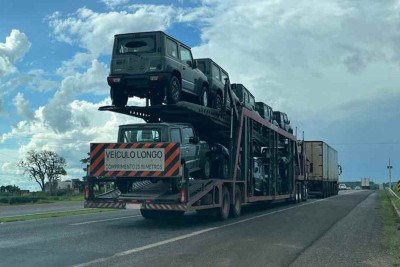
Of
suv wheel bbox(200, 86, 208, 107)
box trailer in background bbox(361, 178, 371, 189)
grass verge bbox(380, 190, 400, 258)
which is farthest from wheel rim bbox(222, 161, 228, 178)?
box trailer in background bbox(361, 178, 371, 189)

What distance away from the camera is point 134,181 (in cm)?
1383

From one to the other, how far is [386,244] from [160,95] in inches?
262

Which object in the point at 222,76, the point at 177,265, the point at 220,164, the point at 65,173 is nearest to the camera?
the point at 177,265

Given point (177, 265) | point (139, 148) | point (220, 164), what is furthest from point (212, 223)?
point (177, 265)

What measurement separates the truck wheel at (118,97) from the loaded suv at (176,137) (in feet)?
2.16

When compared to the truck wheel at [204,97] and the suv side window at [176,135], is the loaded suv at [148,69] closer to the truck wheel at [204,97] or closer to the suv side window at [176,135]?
the suv side window at [176,135]

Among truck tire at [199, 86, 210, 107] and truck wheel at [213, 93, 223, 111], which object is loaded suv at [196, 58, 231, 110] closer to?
truck wheel at [213, 93, 223, 111]

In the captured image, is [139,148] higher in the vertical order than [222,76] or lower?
lower

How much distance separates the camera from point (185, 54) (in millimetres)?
14500

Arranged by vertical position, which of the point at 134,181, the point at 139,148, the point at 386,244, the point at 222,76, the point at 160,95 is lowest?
the point at 386,244

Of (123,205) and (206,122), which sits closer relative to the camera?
(123,205)

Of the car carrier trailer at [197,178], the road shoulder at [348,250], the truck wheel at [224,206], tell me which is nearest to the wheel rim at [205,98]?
the car carrier trailer at [197,178]

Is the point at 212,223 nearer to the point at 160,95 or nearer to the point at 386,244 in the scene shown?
the point at 160,95

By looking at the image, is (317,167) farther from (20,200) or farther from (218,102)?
(218,102)
